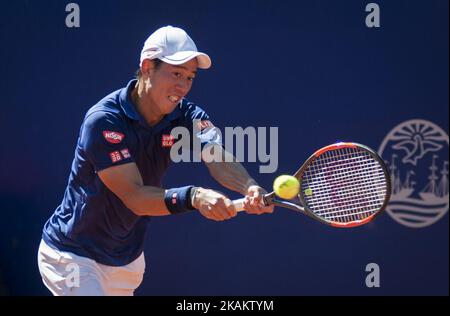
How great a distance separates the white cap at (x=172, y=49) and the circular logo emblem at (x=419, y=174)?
1976mm

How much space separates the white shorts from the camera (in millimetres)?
3967

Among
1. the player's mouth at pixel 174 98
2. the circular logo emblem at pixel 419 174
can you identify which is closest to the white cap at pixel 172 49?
the player's mouth at pixel 174 98

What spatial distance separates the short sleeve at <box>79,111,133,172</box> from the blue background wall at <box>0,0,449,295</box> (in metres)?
1.48

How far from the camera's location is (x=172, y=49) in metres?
3.98

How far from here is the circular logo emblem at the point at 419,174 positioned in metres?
5.63

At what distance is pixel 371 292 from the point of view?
5.61 m

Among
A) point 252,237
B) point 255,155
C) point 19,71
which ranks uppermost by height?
point 19,71

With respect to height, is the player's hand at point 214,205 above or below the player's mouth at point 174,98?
below

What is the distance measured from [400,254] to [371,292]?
0.93ft

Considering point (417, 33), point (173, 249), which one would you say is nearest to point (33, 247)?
point (173, 249)

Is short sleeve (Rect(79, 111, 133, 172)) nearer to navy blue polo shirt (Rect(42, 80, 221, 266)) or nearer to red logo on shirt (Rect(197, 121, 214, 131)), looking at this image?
navy blue polo shirt (Rect(42, 80, 221, 266))

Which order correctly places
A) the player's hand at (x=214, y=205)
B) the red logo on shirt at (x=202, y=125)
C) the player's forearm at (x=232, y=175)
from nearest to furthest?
the player's hand at (x=214, y=205) < the player's forearm at (x=232, y=175) < the red logo on shirt at (x=202, y=125)

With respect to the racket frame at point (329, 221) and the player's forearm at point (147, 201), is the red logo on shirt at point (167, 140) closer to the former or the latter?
the player's forearm at point (147, 201)
